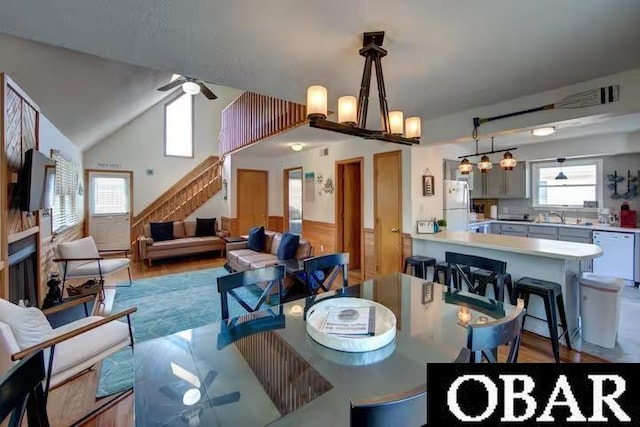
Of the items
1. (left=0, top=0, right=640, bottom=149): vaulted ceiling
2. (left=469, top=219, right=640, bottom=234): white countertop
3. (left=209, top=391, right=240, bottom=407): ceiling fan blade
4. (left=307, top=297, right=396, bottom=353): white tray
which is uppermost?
(left=0, top=0, right=640, bottom=149): vaulted ceiling

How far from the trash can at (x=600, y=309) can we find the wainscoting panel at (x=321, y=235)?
3558mm

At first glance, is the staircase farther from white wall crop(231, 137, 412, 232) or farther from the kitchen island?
the kitchen island

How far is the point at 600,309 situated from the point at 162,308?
185 inches

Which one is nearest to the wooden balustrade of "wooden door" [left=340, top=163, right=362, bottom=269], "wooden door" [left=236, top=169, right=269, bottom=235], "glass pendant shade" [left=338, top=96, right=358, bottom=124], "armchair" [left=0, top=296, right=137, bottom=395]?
"wooden door" [left=236, top=169, right=269, bottom=235]

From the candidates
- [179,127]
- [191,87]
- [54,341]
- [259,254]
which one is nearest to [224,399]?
[54,341]

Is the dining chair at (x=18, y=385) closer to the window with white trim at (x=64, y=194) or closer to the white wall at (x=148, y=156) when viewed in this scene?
the window with white trim at (x=64, y=194)

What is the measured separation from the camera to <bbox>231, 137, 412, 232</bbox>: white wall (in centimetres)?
417

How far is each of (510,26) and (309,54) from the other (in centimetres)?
125

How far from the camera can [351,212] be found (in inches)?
220

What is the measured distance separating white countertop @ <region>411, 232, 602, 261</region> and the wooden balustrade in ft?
7.71

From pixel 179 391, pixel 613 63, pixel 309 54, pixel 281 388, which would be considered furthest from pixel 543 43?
pixel 179 391

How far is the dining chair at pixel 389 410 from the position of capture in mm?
630

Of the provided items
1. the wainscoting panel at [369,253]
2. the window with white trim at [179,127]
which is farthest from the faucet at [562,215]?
the window with white trim at [179,127]

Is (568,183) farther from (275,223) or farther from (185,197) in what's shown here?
(185,197)
